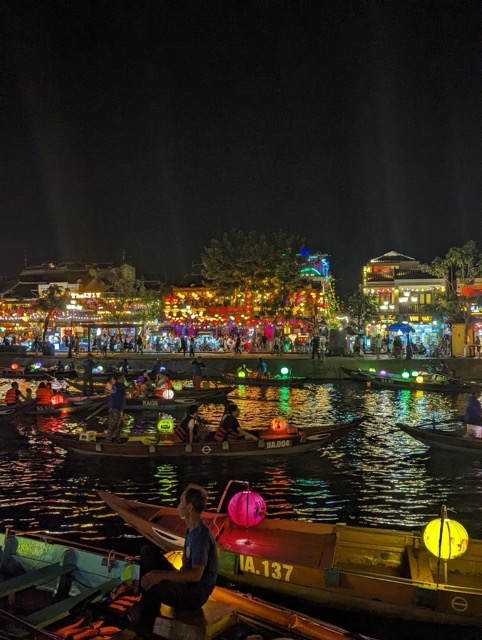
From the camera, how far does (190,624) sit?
18.9 feet

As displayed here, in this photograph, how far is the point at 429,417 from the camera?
26219mm

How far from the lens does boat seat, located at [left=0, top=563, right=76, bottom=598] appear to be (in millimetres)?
7059

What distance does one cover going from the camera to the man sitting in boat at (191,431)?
16.9 m

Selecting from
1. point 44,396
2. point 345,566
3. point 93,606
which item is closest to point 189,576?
point 93,606

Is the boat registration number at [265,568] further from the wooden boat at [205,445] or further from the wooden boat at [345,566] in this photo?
the wooden boat at [205,445]

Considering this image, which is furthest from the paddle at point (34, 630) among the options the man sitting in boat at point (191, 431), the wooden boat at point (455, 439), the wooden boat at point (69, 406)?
the wooden boat at point (69, 406)

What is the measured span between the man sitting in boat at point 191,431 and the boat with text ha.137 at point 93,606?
8564mm

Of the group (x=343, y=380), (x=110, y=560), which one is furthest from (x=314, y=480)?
(x=343, y=380)

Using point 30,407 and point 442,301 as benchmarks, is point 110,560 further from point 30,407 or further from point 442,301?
point 442,301

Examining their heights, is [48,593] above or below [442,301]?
below

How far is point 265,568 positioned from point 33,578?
10.3 feet

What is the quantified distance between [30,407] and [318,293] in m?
40.2

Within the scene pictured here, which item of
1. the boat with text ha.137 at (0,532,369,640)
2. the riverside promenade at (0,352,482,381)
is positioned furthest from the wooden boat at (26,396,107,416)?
the boat with text ha.137 at (0,532,369,640)

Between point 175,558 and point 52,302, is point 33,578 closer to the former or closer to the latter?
point 175,558
